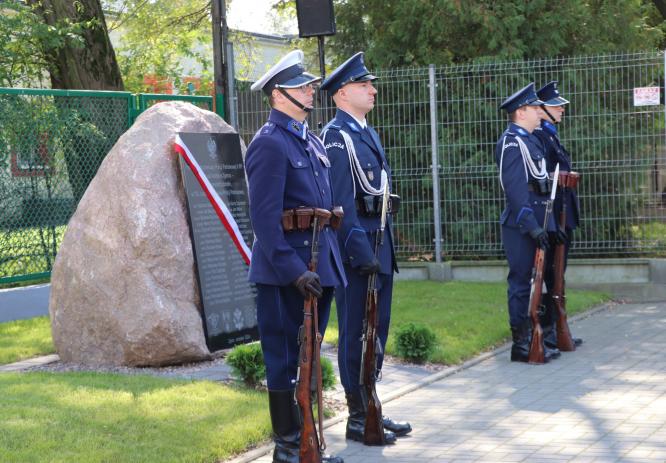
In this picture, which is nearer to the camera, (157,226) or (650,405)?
(650,405)

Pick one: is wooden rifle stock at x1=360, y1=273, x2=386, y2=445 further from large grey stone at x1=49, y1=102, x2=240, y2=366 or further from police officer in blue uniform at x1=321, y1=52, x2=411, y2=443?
large grey stone at x1=49, y1=102, x2=240, y2=366

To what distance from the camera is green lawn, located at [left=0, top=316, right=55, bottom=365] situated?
9.69 m

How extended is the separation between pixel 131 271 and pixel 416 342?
243 cm

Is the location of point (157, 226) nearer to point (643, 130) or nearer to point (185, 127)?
point (185, 127)

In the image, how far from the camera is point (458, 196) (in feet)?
48.6

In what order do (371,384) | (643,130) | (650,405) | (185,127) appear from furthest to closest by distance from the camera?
(643,130) → (185,127) → (650,405) → (371,384)

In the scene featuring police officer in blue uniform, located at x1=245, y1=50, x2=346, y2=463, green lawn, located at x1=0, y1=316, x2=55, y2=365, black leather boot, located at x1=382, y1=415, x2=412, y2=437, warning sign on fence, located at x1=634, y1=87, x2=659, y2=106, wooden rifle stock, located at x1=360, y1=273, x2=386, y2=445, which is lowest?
black leather boot, located at x1=382, y1=415, x2=412, y2=437

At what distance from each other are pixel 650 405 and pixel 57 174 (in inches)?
270

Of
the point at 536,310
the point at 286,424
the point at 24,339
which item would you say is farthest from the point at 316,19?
the point at 286,424

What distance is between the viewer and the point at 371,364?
6.80 metres

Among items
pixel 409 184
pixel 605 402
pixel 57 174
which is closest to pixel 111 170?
pixel 57 174

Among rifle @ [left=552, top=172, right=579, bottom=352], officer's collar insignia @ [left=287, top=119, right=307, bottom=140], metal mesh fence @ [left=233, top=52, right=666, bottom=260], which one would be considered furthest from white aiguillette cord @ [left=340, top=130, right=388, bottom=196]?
metal mesh fence @ [left=233, top=52, right=666, bottom=260]

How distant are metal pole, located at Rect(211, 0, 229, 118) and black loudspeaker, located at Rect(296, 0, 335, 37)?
3077 millimetres

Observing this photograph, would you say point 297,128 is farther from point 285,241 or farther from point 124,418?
point 124,418
